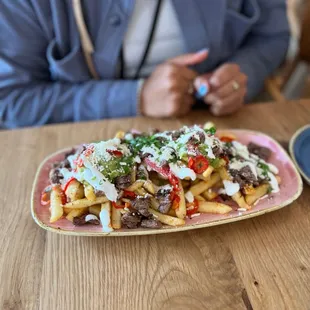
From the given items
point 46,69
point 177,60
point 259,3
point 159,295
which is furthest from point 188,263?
point 259,3

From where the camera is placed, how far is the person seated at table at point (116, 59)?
3.23ft

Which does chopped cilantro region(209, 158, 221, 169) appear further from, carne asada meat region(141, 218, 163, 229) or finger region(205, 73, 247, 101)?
finger region(205, 73, 247, 101)

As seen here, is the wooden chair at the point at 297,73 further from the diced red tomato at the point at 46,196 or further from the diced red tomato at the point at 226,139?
the diced red tomato at the point at 46,196

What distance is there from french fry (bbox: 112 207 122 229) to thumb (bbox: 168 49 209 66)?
48cm

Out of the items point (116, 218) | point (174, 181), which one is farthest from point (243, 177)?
point (116, 218)

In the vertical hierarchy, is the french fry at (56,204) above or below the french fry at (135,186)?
below

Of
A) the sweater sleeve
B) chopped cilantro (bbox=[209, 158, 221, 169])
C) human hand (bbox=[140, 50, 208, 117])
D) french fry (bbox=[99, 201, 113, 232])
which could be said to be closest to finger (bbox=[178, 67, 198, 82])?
human hand (bbox=[140, 50, 208, 117])

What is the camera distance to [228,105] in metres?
0.98

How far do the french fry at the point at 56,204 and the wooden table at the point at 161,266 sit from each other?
48mm

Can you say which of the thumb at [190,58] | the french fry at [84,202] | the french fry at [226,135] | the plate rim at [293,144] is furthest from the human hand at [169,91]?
the french fry at [84,202]

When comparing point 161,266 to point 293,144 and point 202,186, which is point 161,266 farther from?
point 293,144

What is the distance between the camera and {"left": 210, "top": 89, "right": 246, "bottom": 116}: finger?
97cm

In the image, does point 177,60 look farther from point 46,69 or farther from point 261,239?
point 261,239

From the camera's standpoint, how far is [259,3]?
1.18 metres
